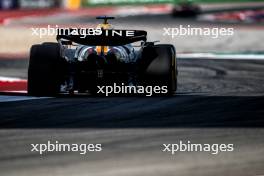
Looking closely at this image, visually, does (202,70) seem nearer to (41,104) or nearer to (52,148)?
(41,104)

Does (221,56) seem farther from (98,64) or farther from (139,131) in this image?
(139,131)

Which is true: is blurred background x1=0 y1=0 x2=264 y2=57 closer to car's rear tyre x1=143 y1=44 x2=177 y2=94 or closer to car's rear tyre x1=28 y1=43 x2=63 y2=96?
car's rear tyre x1=28 y1=43 x2=63 y2=96

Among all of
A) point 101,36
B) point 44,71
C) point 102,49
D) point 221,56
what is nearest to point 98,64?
point 102,49

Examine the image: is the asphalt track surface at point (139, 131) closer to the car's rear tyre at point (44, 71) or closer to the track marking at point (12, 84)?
the car's rear tyre at point (44, 71)

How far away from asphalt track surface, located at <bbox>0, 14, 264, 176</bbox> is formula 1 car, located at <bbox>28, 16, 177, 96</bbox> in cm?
26

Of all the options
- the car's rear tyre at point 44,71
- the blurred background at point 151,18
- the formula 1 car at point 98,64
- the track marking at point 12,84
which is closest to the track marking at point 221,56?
the blurred background at point 151,18

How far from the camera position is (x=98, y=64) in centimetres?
1302

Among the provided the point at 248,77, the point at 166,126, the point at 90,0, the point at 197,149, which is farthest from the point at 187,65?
the point at 90,0

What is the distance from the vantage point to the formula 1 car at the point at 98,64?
12.9m

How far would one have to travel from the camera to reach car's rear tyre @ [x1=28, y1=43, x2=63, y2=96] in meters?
12.8

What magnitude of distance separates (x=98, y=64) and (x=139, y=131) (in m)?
3.14

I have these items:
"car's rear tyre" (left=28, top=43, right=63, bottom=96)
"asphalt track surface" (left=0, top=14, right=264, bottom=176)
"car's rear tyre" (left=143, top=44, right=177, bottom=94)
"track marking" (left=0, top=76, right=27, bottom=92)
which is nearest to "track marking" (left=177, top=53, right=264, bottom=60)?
"track marking" (left=0, top=76, right=27, bottom=92)

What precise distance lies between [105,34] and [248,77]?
5.01m

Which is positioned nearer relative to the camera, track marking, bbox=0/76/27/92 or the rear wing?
the rear wing
